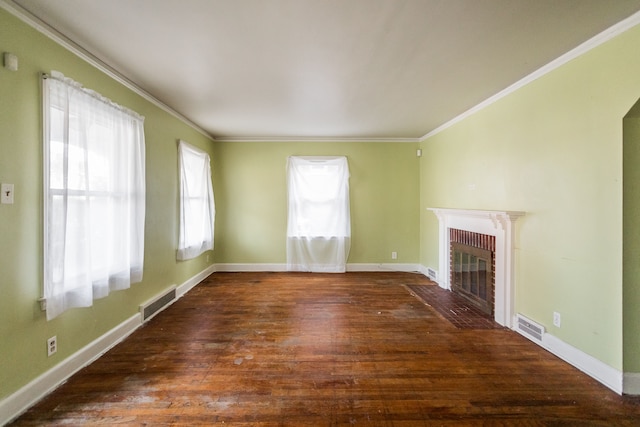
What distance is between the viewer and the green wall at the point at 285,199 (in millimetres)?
4820

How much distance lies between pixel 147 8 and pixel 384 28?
1.49m

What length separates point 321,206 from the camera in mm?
4758

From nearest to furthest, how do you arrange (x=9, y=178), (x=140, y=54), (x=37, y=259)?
1. (x=9, y=178)
2. (x=37, y=259)
3. (x=140, y=54)

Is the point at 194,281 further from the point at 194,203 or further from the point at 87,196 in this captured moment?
the point at 87,196

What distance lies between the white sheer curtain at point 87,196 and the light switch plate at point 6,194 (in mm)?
160

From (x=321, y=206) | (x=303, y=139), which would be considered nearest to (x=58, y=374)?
(x=321, y=206)

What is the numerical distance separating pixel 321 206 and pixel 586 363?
3661 millimetres

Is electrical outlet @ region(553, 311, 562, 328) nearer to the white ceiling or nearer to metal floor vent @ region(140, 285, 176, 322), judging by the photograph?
the white ceiling

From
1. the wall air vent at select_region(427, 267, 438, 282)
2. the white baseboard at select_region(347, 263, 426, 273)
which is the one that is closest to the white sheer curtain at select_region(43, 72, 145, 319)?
the white baseboard at select_region(347, 263, 426, 273)

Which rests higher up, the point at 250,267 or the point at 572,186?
the point at 572,186

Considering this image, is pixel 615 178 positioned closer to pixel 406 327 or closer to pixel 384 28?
pixel 384 28

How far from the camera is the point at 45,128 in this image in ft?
5.60

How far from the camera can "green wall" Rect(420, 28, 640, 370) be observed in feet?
5.74

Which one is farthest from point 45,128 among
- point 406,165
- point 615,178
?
point 406,165
